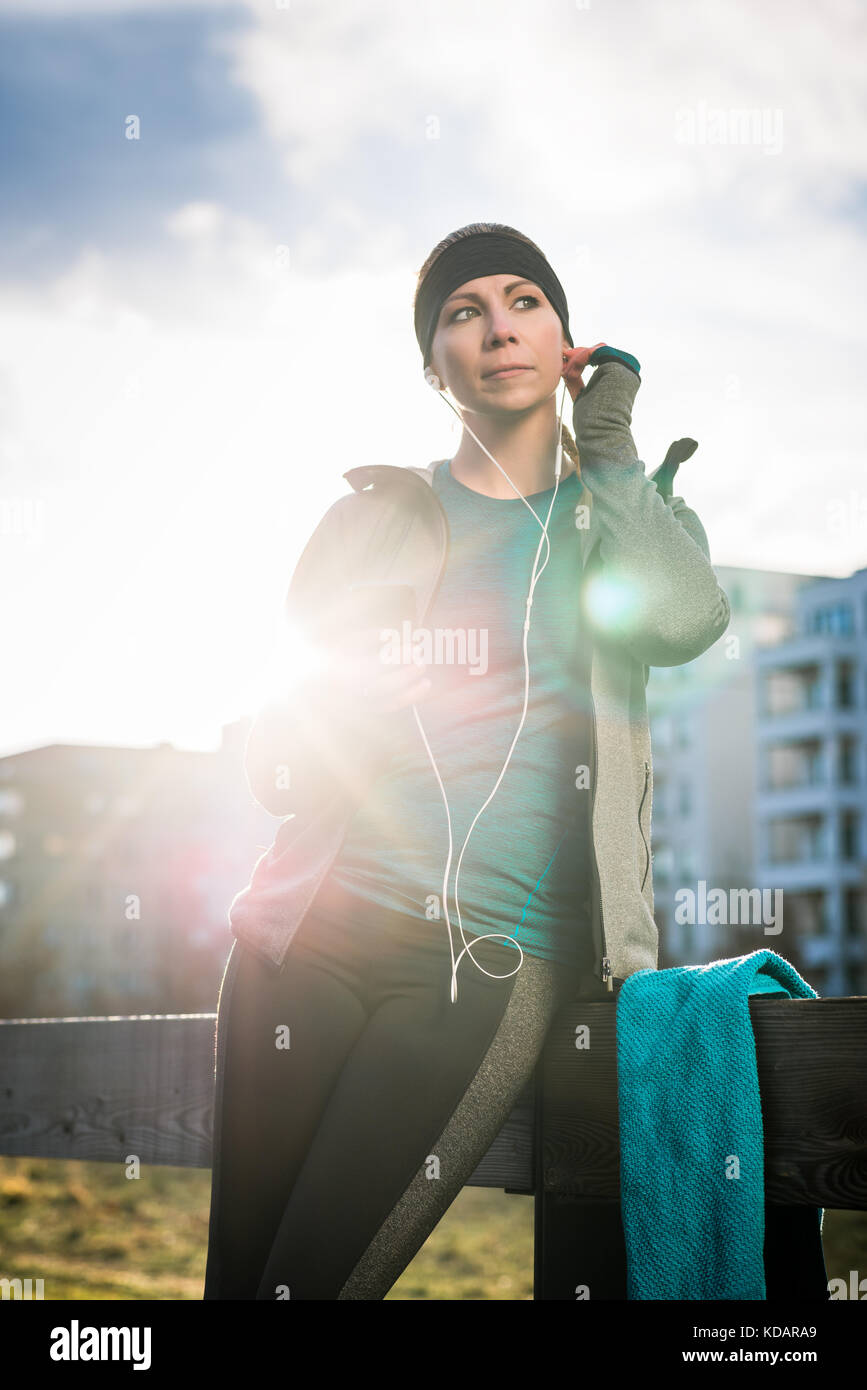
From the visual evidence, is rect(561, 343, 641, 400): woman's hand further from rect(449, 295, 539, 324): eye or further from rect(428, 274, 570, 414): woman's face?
rect(449, 295, 539, 324): eye

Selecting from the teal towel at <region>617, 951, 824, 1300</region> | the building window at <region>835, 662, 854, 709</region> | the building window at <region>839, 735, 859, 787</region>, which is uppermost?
the building window at <region>835, 662, 854, 709</region>

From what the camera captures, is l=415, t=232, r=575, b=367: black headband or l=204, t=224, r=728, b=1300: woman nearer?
l=204, t=224, r=728, b=1300: woman

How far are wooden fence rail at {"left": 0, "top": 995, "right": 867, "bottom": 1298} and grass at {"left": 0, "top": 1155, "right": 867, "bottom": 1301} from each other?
442 centimetres

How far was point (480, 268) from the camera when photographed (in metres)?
2.53

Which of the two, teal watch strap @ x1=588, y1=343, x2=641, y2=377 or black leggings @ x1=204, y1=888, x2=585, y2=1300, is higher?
teal watch strap @ x1=588, y1=343, x2=641, y2=377

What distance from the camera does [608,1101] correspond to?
1996mm

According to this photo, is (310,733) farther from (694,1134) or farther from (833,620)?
(833,620)

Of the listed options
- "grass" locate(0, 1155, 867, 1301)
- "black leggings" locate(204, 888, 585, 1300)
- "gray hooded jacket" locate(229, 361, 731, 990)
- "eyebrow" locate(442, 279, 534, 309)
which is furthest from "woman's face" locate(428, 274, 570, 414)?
"grass" locate(0, 1155, 867, 1301)

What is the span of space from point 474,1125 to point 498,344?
1529 millimetres

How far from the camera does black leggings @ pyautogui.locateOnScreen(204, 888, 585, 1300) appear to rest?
6.38 feet

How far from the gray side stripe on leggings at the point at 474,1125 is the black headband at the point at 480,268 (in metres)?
1.40

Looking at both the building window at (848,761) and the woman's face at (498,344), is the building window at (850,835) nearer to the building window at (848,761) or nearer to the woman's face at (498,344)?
the building window at (848,761)

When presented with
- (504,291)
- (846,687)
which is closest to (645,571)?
(504,291)

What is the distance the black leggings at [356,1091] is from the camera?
76.5 inches
